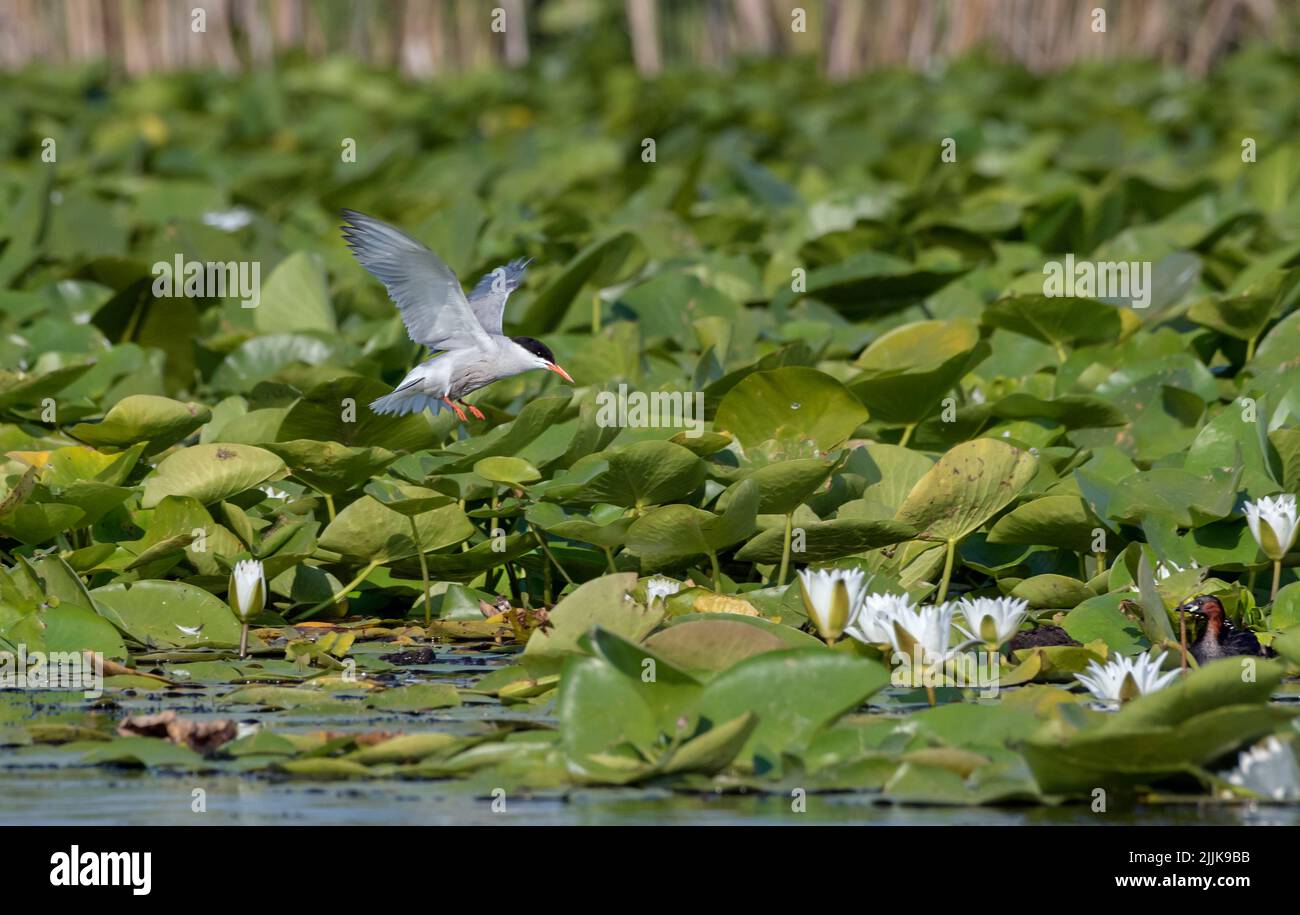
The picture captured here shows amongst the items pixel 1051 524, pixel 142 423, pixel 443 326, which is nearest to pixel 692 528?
pixel 1051 524

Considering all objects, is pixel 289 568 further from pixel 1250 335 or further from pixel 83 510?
pixel 1250 335

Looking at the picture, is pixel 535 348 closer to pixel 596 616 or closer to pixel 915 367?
pixel 915 367

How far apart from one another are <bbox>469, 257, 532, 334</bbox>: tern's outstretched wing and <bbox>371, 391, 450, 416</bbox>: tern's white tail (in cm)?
22

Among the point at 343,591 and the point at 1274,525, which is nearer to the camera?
the point at 1274,525

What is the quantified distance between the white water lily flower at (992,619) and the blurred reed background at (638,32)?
10.4 m

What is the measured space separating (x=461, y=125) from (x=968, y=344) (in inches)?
246

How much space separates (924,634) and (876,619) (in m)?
0.10

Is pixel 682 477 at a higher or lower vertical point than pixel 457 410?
lower

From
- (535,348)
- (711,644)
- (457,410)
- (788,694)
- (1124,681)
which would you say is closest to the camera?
(788,694)

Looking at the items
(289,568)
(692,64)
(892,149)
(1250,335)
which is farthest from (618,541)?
(692,64)

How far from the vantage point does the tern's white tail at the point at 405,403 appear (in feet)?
12.9

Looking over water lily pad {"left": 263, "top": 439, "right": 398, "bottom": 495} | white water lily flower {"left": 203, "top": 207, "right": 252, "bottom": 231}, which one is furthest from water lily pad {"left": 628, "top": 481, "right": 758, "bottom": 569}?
white water lily flower {"left": 203, "top": 207, "right": 252, "bottom": 231}

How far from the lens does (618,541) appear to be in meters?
3.52

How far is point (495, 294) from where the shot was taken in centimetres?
434
